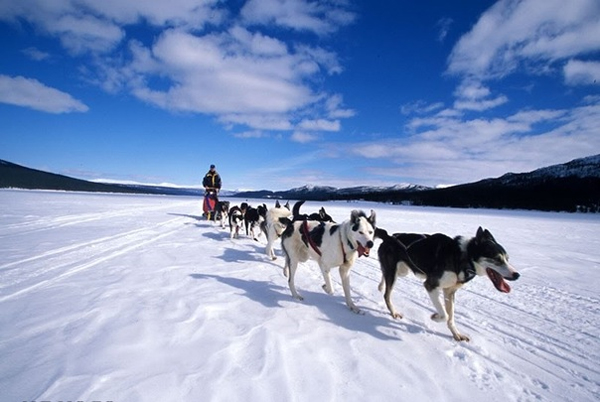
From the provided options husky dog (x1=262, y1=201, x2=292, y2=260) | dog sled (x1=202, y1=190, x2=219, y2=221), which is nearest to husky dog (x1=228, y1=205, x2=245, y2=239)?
husky dog (x1=262, y1=201, x2=292, y2=260)

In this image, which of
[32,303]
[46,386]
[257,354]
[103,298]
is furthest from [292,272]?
[32,303]

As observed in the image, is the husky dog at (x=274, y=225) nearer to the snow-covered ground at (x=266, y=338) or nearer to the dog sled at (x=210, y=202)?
the snow-covered ground at (x=266, y=338)

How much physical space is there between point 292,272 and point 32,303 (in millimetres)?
3970

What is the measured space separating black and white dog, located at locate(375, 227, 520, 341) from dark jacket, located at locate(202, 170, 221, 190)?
41.1ft

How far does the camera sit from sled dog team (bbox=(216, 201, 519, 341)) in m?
3.63

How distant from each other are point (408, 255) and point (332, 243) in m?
1.20

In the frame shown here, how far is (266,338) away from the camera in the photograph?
349 cm

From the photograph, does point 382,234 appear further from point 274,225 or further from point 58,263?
point 58,263

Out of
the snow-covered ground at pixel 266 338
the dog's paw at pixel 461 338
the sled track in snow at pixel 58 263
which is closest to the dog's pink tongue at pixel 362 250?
the snow-covered ground at pixel 266 338

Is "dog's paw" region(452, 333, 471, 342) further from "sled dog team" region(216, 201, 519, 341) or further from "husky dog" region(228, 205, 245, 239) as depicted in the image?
"husky dog" region(228, 205, 245, 239)

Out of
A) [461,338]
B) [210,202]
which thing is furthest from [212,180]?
[461,338]

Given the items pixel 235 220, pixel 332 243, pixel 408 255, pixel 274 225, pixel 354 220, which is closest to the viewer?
pixel 408 255

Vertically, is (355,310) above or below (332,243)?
below

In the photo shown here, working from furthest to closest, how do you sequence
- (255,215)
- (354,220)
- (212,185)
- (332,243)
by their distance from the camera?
(212,185) → (255,215) → (332,243) → (354,220)
